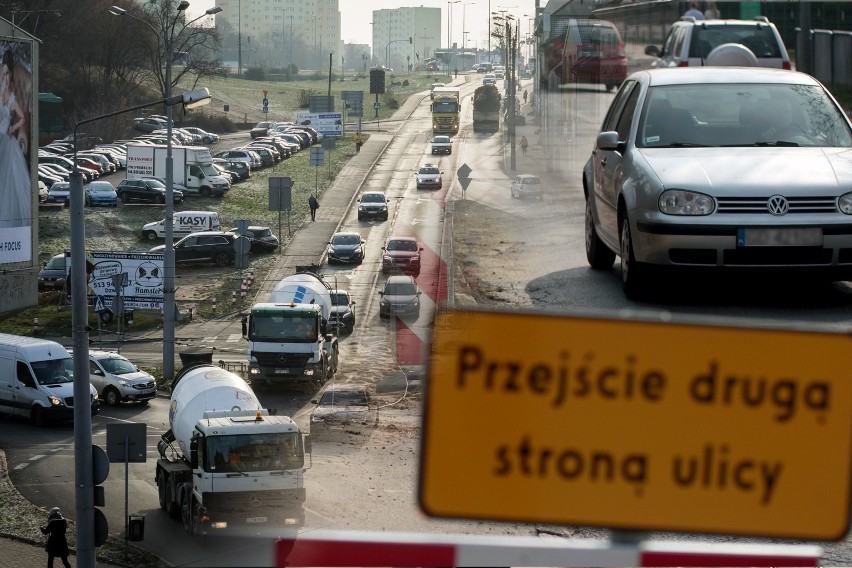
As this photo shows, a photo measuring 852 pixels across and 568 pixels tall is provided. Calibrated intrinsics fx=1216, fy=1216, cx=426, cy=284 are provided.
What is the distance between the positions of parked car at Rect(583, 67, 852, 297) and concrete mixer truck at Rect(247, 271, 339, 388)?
21.8 metres

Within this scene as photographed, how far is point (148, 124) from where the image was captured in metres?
90.7

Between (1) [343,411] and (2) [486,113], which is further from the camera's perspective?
(2) [486,113]

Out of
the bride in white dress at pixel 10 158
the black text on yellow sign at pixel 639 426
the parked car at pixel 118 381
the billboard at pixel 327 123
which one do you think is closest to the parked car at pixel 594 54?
the parked car at pixel 118 381

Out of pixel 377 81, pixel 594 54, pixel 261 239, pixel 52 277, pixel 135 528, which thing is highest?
pixel 377 81

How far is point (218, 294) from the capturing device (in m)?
44.0

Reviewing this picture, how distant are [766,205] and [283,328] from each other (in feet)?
81.1

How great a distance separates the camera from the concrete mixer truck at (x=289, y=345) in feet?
101

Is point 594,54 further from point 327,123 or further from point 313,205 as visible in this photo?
point 327,123

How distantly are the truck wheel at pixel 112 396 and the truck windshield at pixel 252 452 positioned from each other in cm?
1167

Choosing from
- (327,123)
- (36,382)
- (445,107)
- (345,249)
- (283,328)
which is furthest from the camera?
(445,107)

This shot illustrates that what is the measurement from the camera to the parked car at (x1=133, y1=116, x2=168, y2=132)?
90.0 m

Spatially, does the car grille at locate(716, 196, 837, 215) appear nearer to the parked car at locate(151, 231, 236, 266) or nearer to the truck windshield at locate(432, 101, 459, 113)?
the parked car at locate(151, 231, 236, 266)

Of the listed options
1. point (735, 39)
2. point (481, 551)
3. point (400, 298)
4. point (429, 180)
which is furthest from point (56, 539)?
point (429, 180)

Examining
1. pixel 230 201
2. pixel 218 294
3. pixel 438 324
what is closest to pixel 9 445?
pixel 218 294
